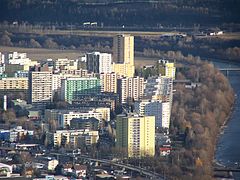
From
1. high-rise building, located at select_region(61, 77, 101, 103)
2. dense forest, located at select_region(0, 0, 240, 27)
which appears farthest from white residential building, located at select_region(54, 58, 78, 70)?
dense forest, located at select_region(0, 0, 240, 27)

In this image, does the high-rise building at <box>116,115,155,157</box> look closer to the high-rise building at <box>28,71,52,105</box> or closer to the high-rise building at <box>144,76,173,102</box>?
the high-rise building at <box>144,76,173,102</box>

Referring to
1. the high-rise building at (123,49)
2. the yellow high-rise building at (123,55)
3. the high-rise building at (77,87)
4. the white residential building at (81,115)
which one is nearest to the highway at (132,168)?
the white residential building at (81,115)

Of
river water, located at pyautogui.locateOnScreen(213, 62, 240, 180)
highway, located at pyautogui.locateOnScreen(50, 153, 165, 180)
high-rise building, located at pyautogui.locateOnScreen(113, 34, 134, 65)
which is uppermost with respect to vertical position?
high-rise building, located at pyautogui.locateOnScreen(113, 34, 134, 65)

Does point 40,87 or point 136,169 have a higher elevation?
point 40,87

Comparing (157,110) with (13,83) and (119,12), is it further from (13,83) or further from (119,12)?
(119,12)

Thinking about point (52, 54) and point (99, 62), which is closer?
point (99, 62)

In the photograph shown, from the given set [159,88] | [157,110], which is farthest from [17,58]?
[157,110]

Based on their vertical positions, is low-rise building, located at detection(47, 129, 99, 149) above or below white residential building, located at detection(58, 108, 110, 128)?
below
